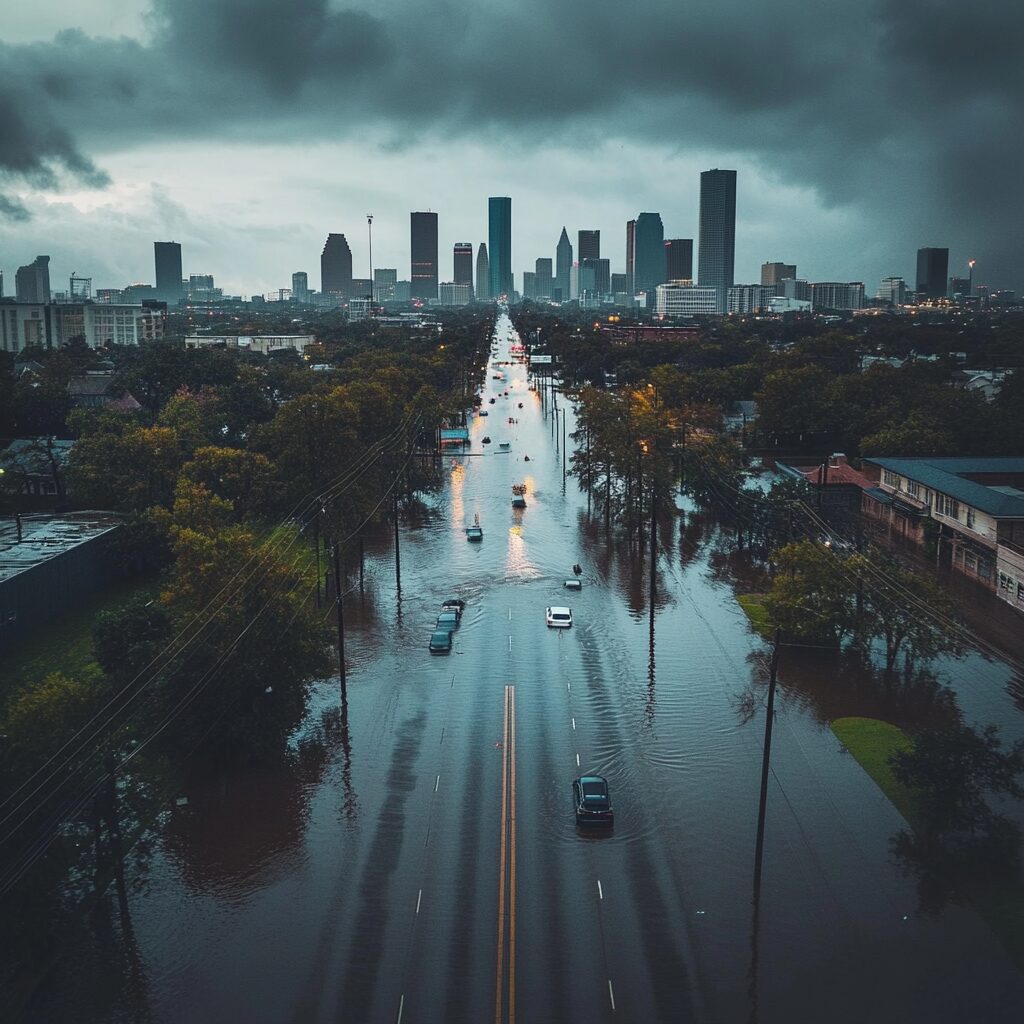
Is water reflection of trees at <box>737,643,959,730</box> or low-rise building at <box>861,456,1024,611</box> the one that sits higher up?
low-rise building at <box>861,456,1024,611</box>

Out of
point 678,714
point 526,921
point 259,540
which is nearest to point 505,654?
point 678,714

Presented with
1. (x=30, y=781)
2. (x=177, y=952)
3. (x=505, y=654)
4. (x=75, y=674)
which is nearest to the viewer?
(x=177, y=952)

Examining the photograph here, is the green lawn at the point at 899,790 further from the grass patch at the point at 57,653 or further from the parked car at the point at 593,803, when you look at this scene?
the grass patch at the point at 57,653

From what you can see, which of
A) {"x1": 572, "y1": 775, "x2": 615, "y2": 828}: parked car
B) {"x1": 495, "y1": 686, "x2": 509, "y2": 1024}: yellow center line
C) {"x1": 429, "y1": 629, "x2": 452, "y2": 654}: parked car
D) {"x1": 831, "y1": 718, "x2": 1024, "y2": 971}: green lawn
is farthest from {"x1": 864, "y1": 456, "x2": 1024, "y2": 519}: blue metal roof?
{"x1": 572, "y1": 775, "x2": 615, "y2": 828}: parked car

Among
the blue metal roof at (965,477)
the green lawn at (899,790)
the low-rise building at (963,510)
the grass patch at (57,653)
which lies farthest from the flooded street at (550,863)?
the blue metal roof at (965,477)

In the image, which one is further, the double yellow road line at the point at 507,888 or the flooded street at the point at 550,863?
the flooded street at the point at 550,863

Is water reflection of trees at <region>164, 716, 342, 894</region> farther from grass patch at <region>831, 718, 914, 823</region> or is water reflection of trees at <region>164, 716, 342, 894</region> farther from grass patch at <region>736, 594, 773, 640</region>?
grass patch at <region>736, 594, 773, 640</region>

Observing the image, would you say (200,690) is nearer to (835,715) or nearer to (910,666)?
(835,715)
